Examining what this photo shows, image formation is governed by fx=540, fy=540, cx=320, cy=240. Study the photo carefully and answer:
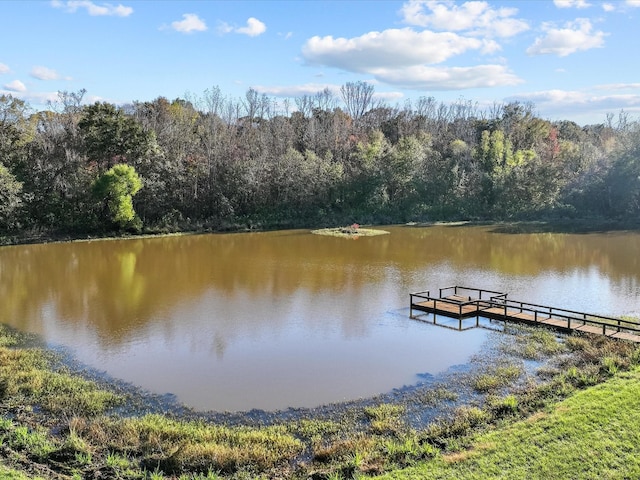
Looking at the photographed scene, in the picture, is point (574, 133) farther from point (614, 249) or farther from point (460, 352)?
point (460, 352)

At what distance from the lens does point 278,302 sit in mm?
22062

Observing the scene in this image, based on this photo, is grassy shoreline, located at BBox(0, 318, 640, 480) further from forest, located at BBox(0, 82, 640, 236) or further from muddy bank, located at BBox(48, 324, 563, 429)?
forest, located at BBox(0, 82, 640, 236)

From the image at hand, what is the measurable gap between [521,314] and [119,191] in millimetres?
34428

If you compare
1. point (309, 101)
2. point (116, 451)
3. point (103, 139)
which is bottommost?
point (116, 451)

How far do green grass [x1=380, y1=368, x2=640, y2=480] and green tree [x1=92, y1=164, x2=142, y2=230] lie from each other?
39.1 metres

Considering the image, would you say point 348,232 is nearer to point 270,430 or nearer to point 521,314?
point 521,314

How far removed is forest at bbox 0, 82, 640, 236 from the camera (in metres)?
44.7

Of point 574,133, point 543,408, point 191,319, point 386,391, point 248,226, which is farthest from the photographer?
point 574,133

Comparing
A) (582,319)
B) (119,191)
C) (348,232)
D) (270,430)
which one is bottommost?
(270,430)

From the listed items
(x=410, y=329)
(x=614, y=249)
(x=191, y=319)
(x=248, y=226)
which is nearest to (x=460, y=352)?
(x=410, y=329)

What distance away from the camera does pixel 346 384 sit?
13.6 metres

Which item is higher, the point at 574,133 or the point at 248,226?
the point at 574,133

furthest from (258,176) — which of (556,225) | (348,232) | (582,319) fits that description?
(582,319)

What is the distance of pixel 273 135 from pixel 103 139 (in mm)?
25441
